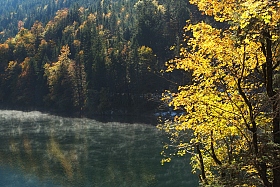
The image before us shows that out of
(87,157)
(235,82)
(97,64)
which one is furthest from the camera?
(97,64)

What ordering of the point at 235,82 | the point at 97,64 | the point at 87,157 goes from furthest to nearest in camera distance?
the point at 97,64
the point at 87,157
the point at 235,82

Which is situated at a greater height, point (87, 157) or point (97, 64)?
point (97, 64)

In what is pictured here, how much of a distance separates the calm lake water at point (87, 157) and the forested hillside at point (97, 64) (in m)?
14.1

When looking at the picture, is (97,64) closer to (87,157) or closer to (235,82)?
(87,157)

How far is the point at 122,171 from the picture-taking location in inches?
1713

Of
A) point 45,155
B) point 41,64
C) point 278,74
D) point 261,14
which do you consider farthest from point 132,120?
point 261,14

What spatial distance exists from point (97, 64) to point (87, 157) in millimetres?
50119

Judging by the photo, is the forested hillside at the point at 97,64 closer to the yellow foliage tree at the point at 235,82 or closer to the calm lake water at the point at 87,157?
the calm lake water at the point at 87,157

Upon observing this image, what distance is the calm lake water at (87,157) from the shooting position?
1574 inches

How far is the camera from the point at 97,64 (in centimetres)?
9656

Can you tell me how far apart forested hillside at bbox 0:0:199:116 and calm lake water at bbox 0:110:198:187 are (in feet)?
46.3

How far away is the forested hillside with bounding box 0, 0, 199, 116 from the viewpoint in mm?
90875

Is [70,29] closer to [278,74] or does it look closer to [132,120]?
[132,120]

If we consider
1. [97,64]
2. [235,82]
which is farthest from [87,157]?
[97,64]
